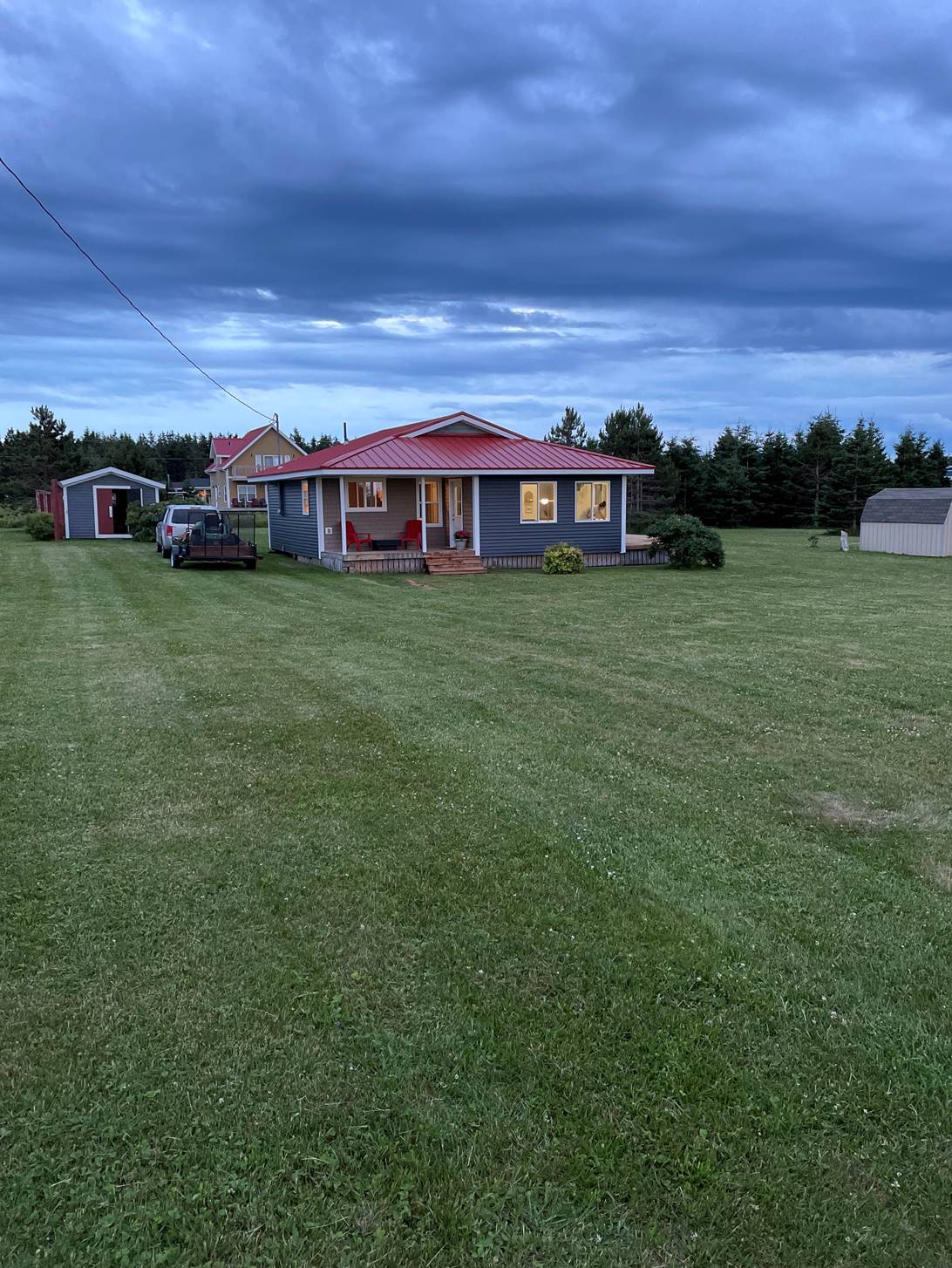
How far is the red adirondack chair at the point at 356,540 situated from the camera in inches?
1029

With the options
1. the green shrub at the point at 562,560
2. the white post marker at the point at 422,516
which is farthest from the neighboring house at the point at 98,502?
the green shrub at the point at 562,560

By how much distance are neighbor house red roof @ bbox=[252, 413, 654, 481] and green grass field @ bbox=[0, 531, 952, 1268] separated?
647 inches

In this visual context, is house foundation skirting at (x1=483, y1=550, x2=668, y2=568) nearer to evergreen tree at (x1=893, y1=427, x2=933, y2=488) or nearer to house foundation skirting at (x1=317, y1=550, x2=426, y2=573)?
house foundation skirting at (x1=317, y1=550, x2=426, y2=573)

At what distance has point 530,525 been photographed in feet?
88.4

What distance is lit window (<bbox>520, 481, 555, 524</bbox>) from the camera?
26.8 m

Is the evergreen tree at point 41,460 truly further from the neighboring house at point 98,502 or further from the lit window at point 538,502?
the lit window at point 538,502

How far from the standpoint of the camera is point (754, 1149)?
3129 millimetres

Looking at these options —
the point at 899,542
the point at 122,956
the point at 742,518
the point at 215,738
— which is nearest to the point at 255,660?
the point at 215,738

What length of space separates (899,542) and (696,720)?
2750 centimetres

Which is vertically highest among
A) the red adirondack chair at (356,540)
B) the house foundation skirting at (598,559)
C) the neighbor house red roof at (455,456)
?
the neighbor house red roof at (455,456)

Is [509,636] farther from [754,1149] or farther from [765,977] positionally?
[754,1149]

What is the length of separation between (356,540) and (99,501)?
677 inches

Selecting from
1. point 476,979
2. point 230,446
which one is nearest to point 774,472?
point 230,446

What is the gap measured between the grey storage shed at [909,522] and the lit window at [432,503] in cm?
1709
